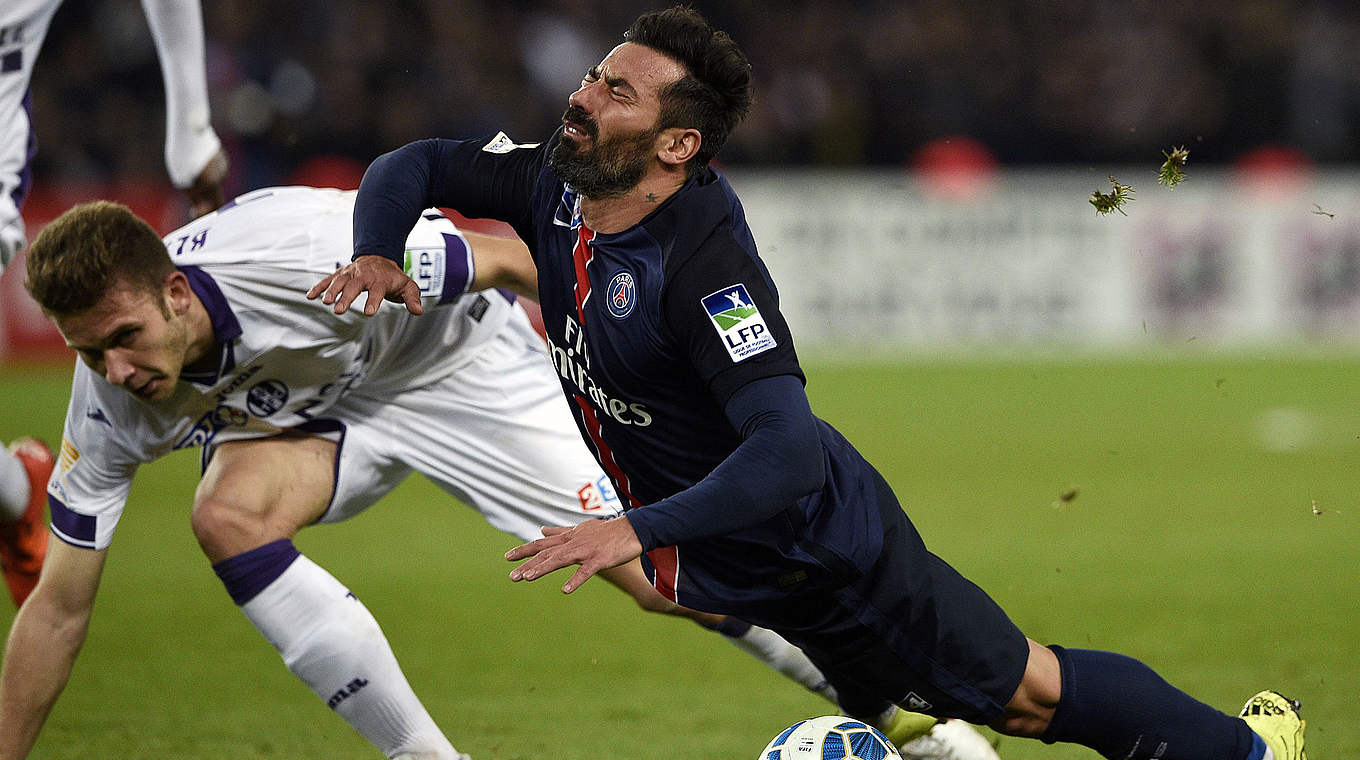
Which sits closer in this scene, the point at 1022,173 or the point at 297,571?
the point at 297,571

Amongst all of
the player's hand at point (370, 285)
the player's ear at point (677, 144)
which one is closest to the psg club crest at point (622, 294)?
the player's ear at point (677, 144)

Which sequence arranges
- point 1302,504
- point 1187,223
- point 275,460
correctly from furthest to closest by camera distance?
point 1187,223
point 1302,504
point 275,460

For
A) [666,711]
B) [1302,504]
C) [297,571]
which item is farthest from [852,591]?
[1302,504]

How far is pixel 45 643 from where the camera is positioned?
4.16 meters

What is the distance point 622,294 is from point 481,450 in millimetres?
1480

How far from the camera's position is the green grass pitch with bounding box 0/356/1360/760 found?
501cm

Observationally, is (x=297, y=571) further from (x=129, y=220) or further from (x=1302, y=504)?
(x=1302, y=504)

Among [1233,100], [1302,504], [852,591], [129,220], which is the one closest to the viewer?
A: [852,591]

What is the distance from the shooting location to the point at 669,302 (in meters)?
3.26

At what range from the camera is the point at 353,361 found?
4414 mm

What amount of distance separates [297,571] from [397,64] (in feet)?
39.6

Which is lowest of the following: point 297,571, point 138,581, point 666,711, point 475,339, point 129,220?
point 138,581

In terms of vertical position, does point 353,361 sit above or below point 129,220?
below

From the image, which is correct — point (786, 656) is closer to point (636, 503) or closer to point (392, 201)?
point (636, 503)
